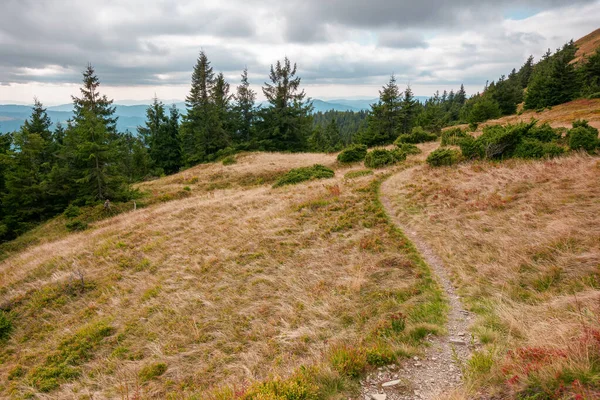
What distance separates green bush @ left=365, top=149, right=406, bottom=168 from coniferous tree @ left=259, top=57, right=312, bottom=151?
2164 centimetres

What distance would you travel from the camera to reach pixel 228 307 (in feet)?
27.5

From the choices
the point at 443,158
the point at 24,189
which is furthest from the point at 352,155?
the point at 24,189

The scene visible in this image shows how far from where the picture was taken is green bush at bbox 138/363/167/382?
21.5 ft

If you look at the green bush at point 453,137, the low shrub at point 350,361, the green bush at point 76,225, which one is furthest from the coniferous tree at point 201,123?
the low shrub at point 350,361

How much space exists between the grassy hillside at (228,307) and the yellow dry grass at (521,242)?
1062 mm

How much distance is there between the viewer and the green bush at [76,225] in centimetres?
2231

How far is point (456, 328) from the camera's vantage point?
5539 mm

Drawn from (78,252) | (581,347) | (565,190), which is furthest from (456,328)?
(78,252)

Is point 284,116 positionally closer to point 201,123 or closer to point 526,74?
point 201,123

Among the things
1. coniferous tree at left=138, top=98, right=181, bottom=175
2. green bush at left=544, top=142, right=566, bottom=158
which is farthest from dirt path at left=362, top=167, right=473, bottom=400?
coniferous tree at left=138, top=98, right=181, bottom=175

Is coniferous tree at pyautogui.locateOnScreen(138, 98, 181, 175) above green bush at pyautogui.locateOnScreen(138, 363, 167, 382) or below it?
above

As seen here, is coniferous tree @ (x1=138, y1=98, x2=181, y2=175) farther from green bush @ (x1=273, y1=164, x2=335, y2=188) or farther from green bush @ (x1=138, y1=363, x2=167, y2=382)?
green bush @ (x1=138, y1=363, x2=167, y2=382)

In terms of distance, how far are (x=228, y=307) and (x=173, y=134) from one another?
50.1 meters

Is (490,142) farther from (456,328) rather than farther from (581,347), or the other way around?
(581,347)
